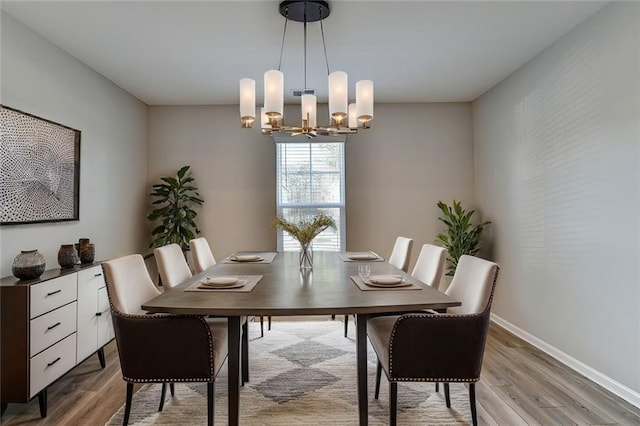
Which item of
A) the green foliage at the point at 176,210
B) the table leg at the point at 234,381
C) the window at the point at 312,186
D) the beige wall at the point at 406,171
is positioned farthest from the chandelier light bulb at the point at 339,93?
the green foliage at the point at 176,210

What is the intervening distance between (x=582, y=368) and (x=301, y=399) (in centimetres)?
215

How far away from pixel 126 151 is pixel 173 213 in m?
0.89

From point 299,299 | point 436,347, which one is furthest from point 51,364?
point 436,347

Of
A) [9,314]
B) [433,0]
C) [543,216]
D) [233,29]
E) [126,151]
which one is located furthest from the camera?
[126,151]

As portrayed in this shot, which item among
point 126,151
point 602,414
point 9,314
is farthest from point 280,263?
point 126,151

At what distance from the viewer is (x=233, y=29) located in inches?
113

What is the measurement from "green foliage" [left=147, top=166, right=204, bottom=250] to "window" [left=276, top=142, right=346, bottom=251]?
113 centimetres

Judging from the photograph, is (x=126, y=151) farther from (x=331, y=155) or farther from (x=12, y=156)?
(x=331, y=155)

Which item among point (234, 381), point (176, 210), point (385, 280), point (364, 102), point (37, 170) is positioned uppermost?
point (364, 102)

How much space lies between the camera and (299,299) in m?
1.84

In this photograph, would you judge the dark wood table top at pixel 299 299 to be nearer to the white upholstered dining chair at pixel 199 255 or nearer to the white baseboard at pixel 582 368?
the white upholstered dining chair at pixel 199 255

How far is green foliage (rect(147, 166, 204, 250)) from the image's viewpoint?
15.1ft

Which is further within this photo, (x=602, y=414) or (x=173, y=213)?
(x=173, y=213)

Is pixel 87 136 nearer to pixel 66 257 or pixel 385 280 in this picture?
pixel 66 257
